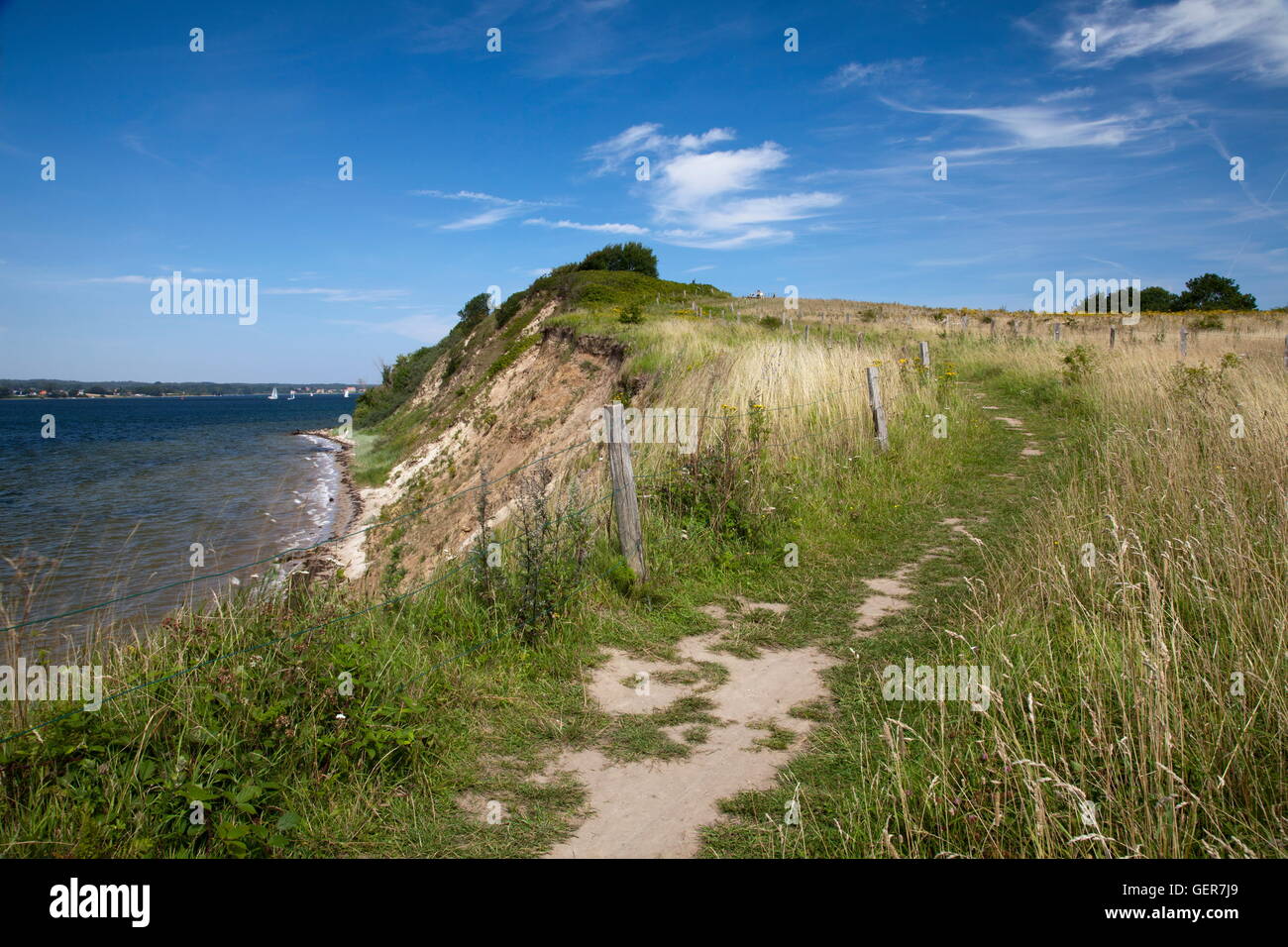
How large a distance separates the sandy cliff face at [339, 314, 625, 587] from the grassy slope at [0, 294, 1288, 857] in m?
10.1

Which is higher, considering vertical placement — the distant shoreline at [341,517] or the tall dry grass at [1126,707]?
the tall dry grass at [1126,707]

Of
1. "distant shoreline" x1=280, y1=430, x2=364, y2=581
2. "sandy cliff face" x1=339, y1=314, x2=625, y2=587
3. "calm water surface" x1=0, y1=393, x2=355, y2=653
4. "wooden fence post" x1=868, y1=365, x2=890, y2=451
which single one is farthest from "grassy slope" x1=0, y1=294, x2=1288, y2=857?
"sandy cliff face" x1=339, y1=314, x2=625, y2=587

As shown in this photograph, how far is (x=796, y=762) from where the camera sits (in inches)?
146

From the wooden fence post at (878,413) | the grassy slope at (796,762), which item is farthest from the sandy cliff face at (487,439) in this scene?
the grassy slope at (796,762)

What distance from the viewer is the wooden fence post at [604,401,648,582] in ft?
19.1

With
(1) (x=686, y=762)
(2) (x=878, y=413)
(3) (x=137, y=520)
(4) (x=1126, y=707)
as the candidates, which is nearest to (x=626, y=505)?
(1) (x=686, y=762)

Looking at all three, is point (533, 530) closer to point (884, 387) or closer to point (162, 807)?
point (162, 807)

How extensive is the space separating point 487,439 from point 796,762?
2102 centimetres

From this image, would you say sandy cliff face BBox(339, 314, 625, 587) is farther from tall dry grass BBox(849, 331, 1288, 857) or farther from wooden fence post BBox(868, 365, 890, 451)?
tall dry grass BBox(849, 331, 1288, 857)

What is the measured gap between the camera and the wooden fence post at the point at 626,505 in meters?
5.83

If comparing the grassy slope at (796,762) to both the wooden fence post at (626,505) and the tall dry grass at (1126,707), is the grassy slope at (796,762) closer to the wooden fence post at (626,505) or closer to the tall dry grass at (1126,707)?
the tall dry grass at (1126,707)

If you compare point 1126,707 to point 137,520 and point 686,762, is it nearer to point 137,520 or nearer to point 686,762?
point 686,762

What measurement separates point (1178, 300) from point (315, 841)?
81289 millimetres

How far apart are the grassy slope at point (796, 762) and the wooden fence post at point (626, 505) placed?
253 millimetres
